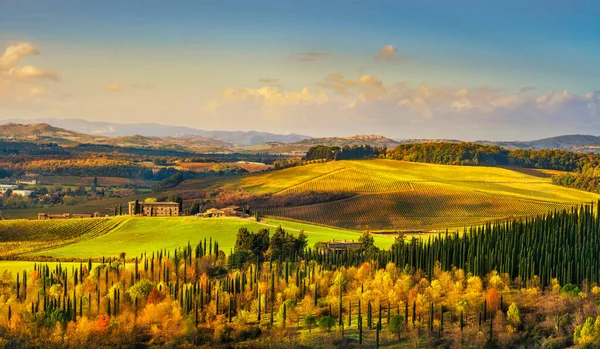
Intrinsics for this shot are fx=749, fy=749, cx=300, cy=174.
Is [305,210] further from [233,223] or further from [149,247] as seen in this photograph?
[149,247]

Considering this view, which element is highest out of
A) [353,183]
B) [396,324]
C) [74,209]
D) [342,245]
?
[353,183]

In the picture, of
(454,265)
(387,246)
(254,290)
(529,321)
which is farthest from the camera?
(387,246)

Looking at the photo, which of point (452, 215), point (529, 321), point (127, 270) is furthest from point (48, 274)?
point (452, 215)

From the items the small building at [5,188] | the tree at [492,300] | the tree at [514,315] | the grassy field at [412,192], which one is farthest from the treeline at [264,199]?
the tree at [514,315]

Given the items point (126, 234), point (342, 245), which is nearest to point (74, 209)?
point (126, 234)

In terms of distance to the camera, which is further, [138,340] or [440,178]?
[440,178]

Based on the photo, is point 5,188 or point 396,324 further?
point 5,188

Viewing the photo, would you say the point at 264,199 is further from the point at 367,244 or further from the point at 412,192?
the point at 367,244
